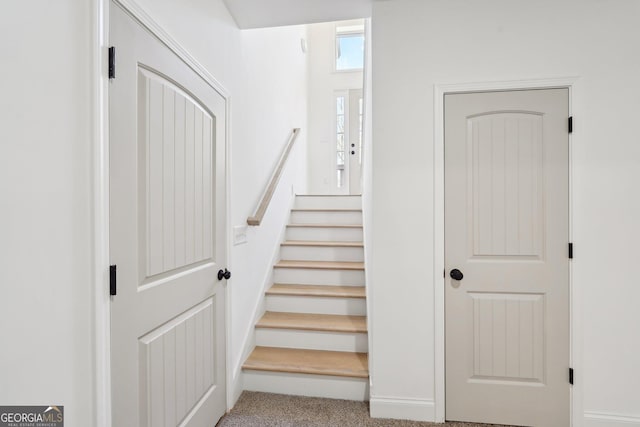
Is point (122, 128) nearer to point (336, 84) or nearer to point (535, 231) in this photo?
point (535, 231)

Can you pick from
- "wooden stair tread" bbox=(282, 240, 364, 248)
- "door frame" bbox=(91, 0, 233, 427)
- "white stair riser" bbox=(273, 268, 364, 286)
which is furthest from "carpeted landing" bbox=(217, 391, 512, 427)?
"wooden stair tread" bbox=(282, 240, 364, 248)

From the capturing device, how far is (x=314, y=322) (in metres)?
2.46

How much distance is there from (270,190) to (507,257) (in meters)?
1.88

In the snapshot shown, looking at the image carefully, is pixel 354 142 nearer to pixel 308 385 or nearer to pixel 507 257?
pixel 507 257

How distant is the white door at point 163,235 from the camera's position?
43.8 inches

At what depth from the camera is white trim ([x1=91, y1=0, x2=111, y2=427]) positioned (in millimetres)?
987

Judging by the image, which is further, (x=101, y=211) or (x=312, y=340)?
(x=312, y=340)

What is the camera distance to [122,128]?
1.11 m

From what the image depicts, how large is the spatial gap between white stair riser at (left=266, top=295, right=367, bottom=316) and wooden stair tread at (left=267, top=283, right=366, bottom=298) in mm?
38

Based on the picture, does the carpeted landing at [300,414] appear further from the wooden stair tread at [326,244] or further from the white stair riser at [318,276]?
the wooden stair tread at [326,244]

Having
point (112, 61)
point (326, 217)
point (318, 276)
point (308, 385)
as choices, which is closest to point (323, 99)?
point (326, 217)

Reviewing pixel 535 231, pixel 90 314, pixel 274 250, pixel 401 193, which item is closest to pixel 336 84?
pixel 274 250

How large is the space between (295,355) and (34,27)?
222 cm

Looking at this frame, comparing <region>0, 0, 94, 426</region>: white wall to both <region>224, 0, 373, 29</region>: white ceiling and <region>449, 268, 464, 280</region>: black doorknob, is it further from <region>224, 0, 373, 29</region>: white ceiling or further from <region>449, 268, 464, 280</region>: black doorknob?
<region>449, 268, 464, 280</region>: black doorknob
